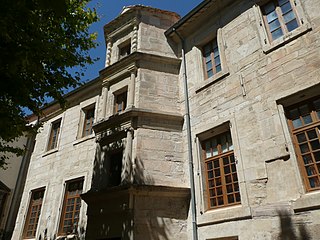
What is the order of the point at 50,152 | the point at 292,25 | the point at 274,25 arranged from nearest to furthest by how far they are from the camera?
the point at 292,25 < the point at 274,25 < the point at 50,152

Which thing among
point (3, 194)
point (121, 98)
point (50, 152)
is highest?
point (121, 98)

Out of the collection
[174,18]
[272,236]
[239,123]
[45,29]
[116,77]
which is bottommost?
[272,236]

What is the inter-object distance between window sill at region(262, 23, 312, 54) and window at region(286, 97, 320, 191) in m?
1.54

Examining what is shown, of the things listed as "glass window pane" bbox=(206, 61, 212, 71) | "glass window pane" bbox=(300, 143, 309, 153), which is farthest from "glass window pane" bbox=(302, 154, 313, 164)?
"glass window pane" bbox=(206, 61, 212, 71)

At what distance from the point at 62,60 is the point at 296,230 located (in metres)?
6.20

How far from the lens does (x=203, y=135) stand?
23.5ft

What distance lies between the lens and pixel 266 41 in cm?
638

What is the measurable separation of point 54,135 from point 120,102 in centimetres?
527

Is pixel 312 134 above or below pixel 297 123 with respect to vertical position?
below

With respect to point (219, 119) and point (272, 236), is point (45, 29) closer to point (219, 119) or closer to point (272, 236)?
point (219, 119)

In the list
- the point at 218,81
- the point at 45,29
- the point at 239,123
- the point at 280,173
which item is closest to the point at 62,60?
the point at 45,29

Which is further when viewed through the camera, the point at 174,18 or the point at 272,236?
the point at 174,18

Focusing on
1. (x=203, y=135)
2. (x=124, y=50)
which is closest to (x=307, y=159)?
(x=203, y=135)

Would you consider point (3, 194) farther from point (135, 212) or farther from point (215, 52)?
point (215, 52)
